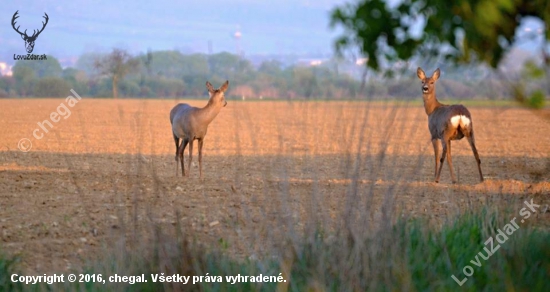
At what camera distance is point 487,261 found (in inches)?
260

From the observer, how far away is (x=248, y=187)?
13.1 metres

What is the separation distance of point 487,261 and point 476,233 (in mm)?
1124

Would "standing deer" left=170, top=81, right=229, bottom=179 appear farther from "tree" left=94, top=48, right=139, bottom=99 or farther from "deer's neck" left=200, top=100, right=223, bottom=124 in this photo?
"tree" left=94, top=48, right=139, bottom=99

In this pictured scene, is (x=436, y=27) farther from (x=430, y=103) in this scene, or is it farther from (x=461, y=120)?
(x=430, y=103)

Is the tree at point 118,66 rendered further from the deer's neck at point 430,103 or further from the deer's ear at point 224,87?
the deer's neck at point 430,103

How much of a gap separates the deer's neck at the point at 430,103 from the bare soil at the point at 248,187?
0.61 m

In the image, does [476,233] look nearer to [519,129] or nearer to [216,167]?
[216,167]

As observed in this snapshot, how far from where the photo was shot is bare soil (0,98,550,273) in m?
5.89

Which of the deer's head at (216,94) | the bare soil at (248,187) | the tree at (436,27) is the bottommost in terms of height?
the bare soil at (248,187)

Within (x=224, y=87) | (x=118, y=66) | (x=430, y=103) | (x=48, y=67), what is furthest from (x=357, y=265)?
(x=48, y=67)

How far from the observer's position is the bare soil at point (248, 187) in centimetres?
589

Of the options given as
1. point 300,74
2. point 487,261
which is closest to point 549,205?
point 487,261
